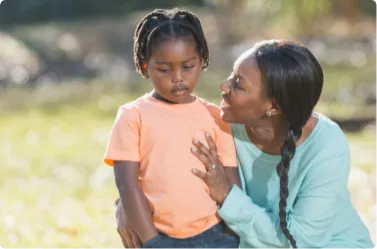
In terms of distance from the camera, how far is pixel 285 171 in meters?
3.02

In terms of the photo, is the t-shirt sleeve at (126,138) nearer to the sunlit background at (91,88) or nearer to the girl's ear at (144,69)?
the girl's ear at (144,69)

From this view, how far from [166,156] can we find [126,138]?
6.4 inches

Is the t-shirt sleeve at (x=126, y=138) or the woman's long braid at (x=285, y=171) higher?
the t-shirt sleeve at (x=126, y=138)

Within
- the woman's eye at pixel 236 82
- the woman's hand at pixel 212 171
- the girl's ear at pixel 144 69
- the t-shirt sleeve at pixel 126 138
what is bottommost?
the woman's hand at pixel 212 171

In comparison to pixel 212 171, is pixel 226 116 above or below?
above

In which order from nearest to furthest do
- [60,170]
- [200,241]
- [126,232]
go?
1. [200,241]
2. [126,232]
3. [60,170]

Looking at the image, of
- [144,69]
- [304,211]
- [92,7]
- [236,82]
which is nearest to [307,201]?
[304,211]

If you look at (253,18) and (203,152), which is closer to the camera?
(203,152)

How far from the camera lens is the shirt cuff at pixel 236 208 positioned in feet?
10.1

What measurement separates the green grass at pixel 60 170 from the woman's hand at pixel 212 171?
207 centimetres

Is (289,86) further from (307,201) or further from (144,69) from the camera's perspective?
(144,69)

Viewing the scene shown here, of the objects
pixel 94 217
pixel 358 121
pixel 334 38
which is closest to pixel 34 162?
pixel 94 217

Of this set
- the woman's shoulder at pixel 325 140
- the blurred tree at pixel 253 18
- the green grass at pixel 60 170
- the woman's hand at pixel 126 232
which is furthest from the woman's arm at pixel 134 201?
the blurred tree at pixel 253 18

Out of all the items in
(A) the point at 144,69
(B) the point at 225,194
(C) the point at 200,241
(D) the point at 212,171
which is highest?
(A) the point at 144,69
